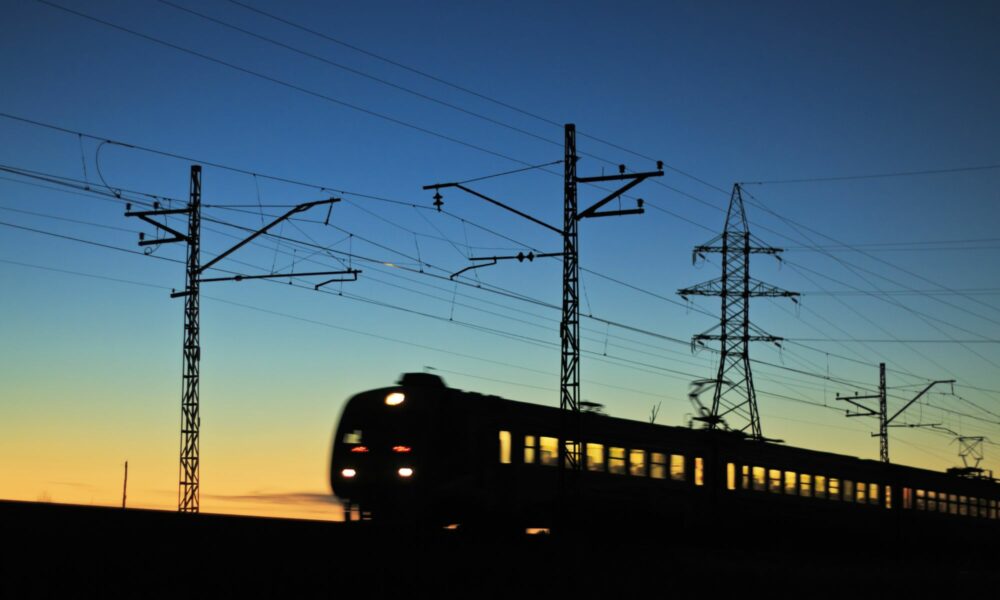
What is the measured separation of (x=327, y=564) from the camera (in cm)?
1525

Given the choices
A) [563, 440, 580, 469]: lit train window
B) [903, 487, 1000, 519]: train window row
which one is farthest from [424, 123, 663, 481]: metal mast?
[903, 487, 1000, 519]: train window row

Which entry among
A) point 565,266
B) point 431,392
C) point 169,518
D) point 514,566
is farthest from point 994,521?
point 169,518

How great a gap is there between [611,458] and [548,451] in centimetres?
266

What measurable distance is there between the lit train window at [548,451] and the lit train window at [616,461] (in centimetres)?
213

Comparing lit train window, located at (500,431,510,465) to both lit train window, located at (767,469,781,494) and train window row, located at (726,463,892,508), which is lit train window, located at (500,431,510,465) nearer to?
train window row, located at (726,463,892,508)

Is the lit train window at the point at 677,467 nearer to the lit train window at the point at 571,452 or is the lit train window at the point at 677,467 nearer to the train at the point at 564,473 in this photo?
the train at the point at 564,473

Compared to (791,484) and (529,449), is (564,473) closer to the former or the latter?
(529,449)

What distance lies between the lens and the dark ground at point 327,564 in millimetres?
13352

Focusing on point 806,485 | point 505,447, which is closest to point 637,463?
point 505,447

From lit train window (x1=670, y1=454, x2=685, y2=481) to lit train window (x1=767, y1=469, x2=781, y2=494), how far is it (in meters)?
4.64

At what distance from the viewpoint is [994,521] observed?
46.6m

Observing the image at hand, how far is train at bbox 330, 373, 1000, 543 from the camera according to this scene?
74.3 ft

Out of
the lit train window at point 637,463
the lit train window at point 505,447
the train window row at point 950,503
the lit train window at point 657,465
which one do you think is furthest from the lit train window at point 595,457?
Answer: the train window row at point 950,503

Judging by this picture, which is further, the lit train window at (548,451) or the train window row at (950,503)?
the train window row at (950,503)
